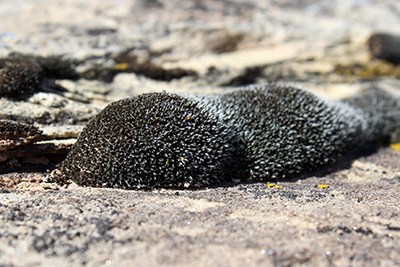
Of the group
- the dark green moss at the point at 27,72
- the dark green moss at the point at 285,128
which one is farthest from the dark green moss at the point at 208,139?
the dark green moss at the point at 27,72

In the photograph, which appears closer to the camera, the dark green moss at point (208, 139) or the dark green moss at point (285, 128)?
the dark green moss at point (208, 139)

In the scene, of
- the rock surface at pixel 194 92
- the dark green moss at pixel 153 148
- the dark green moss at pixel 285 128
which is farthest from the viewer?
the dark green moss at pixel 285 128

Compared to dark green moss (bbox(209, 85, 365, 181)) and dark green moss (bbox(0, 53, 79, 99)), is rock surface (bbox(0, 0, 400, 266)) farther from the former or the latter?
dark green moss (bbox(209, 85, 365, 181))

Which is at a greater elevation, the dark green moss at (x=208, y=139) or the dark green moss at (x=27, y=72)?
the dark green moss at (x=27, y=72)

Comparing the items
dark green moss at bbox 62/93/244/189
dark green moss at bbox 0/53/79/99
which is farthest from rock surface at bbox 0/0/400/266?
dark green moss at bbox 62/93/244/189

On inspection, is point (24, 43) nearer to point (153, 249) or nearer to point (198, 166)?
point (198, 166)

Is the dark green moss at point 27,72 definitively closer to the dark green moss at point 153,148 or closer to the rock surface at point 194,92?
the rock surface at point 194,92

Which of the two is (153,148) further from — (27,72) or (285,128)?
(27,72)

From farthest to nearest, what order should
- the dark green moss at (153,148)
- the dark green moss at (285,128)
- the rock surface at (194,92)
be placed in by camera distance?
the dark green moss at (285,128) < the dark green moss at (153,148) < the rock surface at (194,92)

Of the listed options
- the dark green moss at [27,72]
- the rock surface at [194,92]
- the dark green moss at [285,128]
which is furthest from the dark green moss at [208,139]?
the dark green moss at [27,72]
